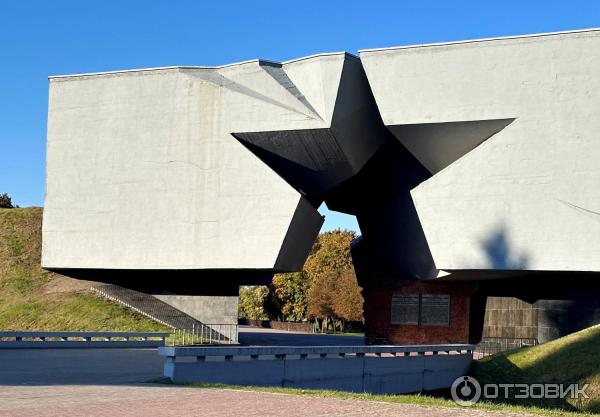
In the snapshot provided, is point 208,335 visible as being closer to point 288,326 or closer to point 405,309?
point 405,309

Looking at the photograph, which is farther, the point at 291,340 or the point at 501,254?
the point at 291,340

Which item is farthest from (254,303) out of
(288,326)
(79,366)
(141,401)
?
(141,401)

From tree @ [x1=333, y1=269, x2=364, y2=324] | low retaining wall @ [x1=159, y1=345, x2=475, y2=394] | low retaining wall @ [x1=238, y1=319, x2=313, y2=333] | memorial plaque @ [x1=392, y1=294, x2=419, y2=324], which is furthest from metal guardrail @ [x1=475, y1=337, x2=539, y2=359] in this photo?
low retaining wall @ [x1=238, y1=319, x2=313, y2=333]

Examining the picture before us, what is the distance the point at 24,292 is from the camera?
40844 millimetres

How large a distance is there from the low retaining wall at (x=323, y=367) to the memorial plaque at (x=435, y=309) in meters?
10.1

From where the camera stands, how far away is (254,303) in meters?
82.4

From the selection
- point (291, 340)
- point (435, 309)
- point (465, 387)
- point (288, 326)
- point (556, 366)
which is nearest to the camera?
point (556, 366)

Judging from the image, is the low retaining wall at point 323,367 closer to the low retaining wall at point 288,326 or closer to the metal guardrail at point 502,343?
the metal guardrail at point 502,343

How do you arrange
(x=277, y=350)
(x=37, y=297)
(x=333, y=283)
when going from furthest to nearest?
1. (x=333, y=283)
2. (x=37, y=297)
3. (x=277, y=350)

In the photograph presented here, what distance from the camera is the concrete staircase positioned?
37.8 metres

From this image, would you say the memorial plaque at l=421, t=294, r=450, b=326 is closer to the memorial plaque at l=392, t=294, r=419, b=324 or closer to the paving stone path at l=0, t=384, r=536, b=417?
the memorial plaque at l=392, t=294, r=419, b=324

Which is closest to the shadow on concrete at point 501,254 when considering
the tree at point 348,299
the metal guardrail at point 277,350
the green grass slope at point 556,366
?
the green grass slope at point 556,366

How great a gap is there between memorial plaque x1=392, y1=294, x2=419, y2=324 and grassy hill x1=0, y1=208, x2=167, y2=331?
1217cm

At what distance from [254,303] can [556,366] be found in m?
57.4
